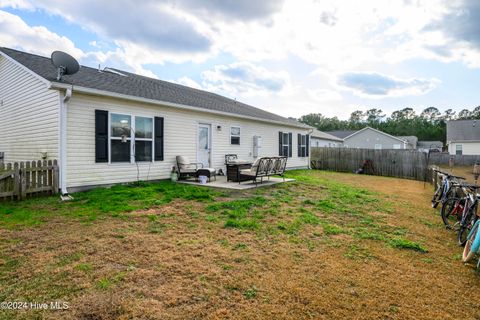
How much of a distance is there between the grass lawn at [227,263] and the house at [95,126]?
177 centimetres

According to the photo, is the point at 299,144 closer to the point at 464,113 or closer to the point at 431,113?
the point at 431,113

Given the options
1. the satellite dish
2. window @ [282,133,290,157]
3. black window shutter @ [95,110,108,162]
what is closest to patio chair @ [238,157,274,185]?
black window shutter @ [95,110,108,162]

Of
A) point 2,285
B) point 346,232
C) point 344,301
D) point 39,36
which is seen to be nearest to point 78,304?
point 2,285

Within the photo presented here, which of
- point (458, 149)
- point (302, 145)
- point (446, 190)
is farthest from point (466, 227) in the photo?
point (458, 149)

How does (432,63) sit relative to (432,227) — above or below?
above

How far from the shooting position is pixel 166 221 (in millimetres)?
4906

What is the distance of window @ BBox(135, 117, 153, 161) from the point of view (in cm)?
841

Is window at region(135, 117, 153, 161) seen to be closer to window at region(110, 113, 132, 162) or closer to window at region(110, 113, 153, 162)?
window at region(110, 113, 153, 162)

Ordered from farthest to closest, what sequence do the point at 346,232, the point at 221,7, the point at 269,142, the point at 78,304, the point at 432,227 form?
the point at 269,142 → the point at 221,7 → the point at 432,227 → the point at 346,232 → the point at 78,304

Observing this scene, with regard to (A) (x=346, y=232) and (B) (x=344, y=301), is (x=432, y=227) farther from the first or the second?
(B) (x=344, y=301)

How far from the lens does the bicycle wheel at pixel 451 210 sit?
5355 millimetres

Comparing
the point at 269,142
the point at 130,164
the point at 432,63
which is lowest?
the point at 130,164

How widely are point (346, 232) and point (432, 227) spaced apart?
2.11m

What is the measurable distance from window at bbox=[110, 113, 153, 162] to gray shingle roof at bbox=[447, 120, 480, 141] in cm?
3568
